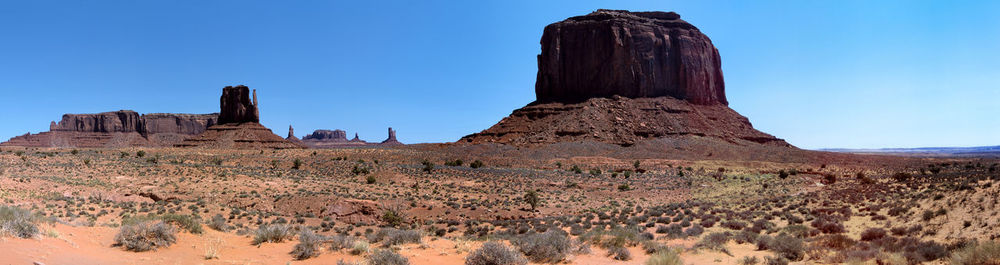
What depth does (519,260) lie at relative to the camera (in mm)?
9477


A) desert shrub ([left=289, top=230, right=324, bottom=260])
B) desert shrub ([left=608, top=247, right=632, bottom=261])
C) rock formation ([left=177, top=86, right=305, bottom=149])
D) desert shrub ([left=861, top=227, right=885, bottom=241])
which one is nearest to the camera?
desert shrub ([left=289, top=230, right=324, bottom=260])

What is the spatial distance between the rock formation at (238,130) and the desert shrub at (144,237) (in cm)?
7609

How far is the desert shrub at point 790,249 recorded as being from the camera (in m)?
10.2

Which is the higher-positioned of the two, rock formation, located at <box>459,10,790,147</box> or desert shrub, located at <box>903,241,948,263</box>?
rock formation, located at <box>459,10,790,147</box>

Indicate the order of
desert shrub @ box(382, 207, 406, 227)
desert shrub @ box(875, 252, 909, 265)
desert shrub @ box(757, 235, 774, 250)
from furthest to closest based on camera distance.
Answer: desert shrub @ box(382, 207, 406, 227) → desert shrub @ box(757, 235, 774, 250) → desert shrub @ box(875, 252, 909, 265)

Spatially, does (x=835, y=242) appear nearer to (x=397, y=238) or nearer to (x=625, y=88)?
(x=397, y=238)

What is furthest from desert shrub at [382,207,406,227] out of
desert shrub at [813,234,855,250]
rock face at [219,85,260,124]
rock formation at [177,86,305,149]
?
rock face at [219,85,260,124]

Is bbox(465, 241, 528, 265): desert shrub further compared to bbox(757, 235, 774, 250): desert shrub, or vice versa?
bbox(757, 235, 774, 250): desert shrub

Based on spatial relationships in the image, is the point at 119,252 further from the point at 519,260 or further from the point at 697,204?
the point at 697,204

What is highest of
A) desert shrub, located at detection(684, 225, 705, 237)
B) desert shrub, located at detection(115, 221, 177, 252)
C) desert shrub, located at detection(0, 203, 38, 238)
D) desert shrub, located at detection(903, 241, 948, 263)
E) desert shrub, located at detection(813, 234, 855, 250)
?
desert shrub, located at detection(0, 203, 38, 238)

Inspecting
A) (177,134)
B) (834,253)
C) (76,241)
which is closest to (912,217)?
(834,253)

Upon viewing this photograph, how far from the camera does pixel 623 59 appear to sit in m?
79.2

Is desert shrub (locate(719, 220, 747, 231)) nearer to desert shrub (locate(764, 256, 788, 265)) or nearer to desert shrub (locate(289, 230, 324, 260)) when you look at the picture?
desert shrub (locate(764, 256, 788, 265))

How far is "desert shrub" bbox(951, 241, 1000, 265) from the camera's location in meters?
8.09
